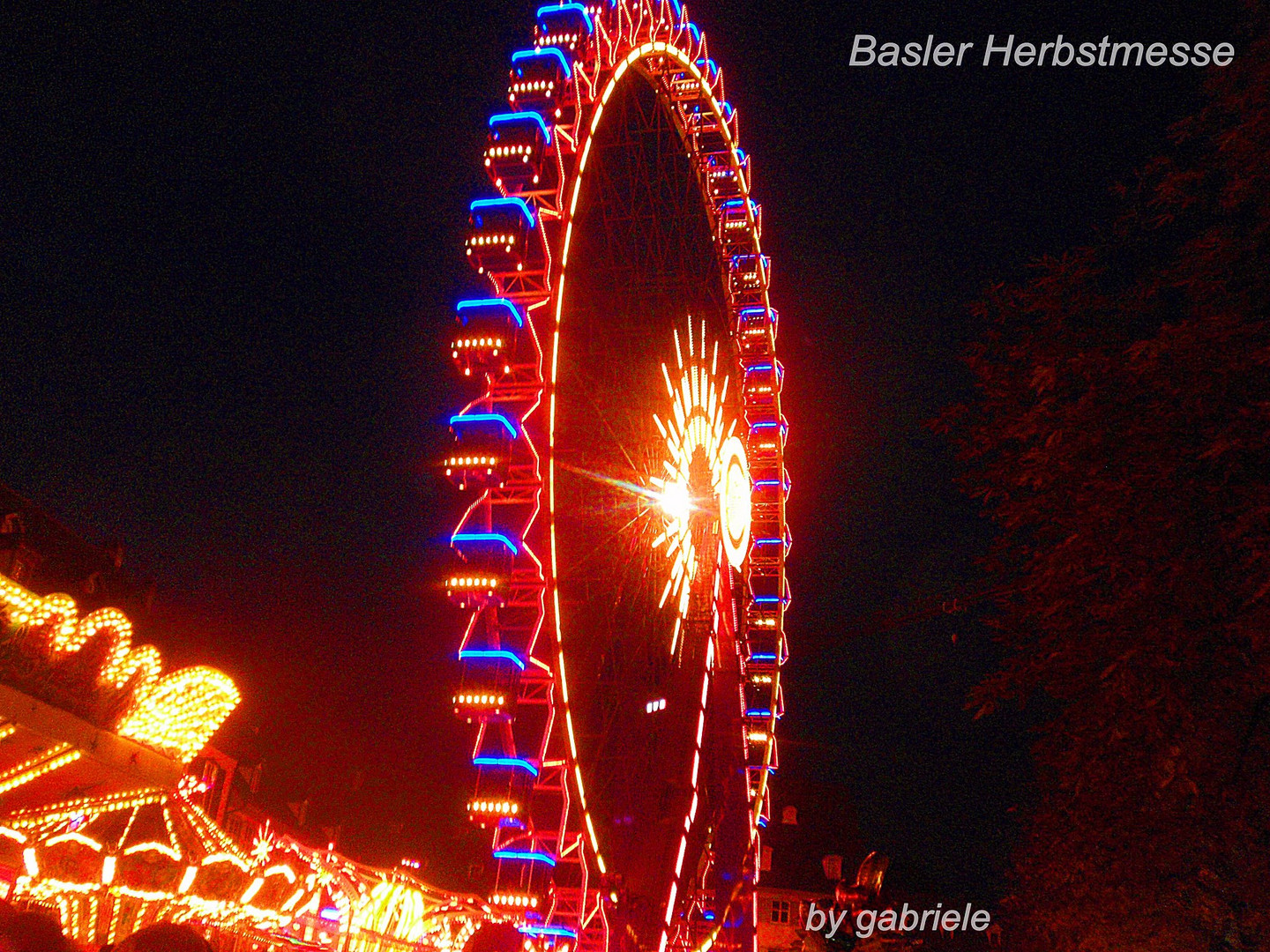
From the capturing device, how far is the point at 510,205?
600 inches

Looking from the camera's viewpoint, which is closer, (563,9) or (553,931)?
(553,931)

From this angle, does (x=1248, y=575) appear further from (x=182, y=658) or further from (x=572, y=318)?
(x=182, y=658)

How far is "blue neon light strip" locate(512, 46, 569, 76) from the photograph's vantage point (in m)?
16.3

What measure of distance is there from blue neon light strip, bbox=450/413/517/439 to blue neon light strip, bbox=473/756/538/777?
3.94 meters

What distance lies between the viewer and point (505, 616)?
46.5 ft

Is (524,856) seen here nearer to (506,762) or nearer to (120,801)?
(506,762)

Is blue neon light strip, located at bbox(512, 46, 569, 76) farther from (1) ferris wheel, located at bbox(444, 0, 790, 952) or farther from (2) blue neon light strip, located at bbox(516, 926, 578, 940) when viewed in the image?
(2) blue neon light strip, located at bbox(516, 926, 578, 940)

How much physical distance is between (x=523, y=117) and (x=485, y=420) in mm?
4527

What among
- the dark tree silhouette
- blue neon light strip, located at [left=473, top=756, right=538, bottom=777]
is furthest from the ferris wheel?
the dark tree silhouette

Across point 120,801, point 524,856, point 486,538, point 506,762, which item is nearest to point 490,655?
point 506,762

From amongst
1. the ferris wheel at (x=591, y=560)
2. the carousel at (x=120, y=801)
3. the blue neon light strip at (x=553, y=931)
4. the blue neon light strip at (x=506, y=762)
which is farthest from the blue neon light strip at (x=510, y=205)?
the blue neon light strip at (x=553, y=931)

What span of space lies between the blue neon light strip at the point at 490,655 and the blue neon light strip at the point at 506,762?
108cm

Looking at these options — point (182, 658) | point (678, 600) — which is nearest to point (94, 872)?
point (678, 600)

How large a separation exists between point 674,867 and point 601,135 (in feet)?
35.0
